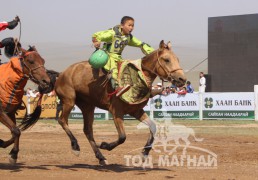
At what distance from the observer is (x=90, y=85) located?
38.8ft

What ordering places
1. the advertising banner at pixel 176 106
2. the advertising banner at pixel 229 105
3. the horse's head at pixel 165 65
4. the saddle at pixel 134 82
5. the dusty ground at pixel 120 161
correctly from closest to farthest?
1. the dusty ground at pixel 120 161
2. the horse's head at pixel 165 65
3. the saddle at pixel 134 82
4. the advertising banner at pixel 229 105
5. the advertising banner at pixel 176 106

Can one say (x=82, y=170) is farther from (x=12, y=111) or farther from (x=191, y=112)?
(x=191, y=112)

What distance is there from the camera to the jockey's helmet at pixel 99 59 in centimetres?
1120

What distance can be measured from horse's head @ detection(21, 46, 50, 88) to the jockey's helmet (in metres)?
0.91

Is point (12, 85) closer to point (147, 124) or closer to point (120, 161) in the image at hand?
point (147, 124)

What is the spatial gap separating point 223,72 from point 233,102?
18.7 feet

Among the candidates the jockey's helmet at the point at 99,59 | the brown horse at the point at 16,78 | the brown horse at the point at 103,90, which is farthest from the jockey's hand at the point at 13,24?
the jockey's helmet at the point at 99,59

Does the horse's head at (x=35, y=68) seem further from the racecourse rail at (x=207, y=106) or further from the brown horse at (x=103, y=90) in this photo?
the racecourse rail at (x=207, y=106)

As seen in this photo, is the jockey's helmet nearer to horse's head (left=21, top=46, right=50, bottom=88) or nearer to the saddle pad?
horse's head (left=21, top=46, right=50, bottom=88)

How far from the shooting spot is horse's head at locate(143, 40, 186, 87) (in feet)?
34.9

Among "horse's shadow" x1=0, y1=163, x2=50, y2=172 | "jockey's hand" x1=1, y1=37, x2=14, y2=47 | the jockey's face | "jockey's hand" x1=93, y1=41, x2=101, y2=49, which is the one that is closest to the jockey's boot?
"jockey's hand" x1=93, y1=41, x2=101, y2=49

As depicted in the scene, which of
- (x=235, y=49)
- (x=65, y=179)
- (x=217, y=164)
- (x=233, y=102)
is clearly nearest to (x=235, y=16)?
(x=235, y=49)

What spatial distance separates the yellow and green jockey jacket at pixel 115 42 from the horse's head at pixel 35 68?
1.11 m

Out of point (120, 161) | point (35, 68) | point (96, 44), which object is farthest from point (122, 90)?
point (120, 161)
